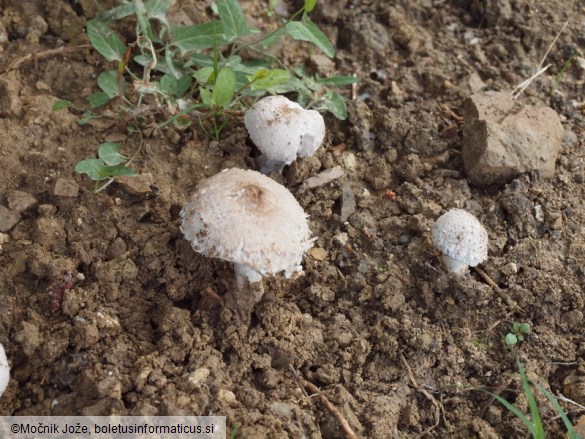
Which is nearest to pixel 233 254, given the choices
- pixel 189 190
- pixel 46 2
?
pixel 189 190

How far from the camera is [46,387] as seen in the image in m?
2.65

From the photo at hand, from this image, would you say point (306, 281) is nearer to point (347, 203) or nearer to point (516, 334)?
point (347, 203)

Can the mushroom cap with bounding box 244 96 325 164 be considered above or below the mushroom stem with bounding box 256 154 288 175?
above

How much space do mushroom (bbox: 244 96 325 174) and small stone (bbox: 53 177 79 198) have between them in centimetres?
96

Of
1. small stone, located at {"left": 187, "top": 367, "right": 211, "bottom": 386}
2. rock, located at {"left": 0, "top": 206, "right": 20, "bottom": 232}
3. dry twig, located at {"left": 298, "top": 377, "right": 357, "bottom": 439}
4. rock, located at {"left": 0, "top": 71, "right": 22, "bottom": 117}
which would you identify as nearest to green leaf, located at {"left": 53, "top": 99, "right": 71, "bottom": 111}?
rock, located at {"left": 0, "top": 71, "right": 22, "bottom": 117}

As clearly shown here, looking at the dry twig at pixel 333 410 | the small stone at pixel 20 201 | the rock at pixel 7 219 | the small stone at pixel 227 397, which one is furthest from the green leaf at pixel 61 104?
the dry twig at pixel 333 410

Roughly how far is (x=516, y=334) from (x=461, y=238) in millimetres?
561

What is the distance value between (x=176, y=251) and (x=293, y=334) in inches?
28.0

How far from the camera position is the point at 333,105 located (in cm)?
372

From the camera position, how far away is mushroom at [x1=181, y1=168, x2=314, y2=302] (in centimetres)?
264

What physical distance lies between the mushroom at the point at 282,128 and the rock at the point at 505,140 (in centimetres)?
94

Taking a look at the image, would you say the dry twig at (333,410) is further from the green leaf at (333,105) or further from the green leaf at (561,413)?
the green leaf at (333,105)

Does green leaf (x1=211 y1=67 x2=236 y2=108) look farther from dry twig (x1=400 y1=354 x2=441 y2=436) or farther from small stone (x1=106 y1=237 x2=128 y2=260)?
dry twig (x1=400 y1=354 x2=441 y2=436)

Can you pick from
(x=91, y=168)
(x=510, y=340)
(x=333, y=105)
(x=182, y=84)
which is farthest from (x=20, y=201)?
(x=510, y=340)
